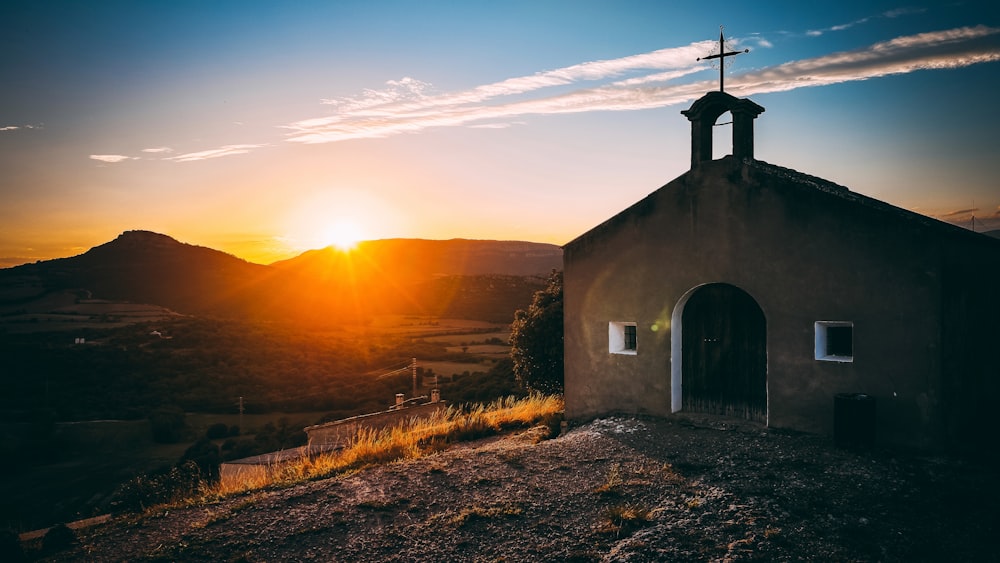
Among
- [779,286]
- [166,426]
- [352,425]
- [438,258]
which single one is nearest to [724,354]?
[779,286]

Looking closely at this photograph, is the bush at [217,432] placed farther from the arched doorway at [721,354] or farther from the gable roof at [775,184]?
the arched doorway at [721,354]

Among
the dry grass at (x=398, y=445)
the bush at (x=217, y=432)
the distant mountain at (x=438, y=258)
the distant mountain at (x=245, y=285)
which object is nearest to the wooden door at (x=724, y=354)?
the dry grass at (x=398, y=445)

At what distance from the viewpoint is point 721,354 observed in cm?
1128

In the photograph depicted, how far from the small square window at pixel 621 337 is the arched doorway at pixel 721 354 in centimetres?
105

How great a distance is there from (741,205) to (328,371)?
36726 mm

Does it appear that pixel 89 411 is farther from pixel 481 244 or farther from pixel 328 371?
pixel 481 244

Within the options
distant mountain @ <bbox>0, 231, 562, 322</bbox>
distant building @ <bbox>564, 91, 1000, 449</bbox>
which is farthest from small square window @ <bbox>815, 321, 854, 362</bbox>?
distant mountain @ <bbox>0, 231, 562, 322</bbox>

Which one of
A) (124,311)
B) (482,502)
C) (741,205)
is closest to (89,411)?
(124,311)

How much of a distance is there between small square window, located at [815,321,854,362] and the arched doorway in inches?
37.6

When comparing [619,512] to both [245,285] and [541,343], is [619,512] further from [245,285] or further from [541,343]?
[245,285]

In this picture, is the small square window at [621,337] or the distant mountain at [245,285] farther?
the distant mountain at [245,285]

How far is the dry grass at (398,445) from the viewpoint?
10.7m

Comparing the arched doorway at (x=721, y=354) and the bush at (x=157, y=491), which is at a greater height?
the arched doorway at (x=721, y=354)

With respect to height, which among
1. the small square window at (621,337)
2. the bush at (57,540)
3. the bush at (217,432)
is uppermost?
the small square window at (621,337)
